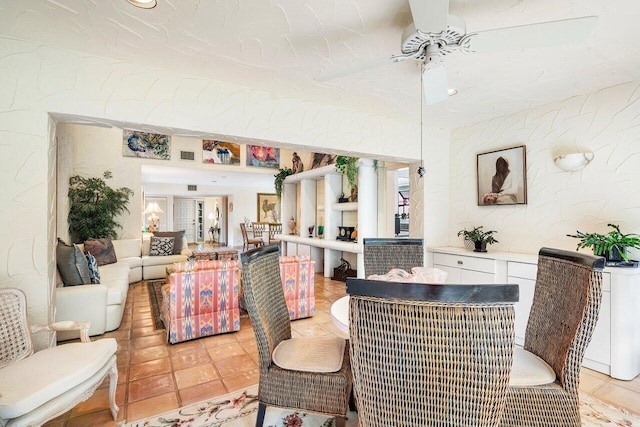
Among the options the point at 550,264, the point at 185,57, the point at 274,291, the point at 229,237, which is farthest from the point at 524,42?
the point at 229,237

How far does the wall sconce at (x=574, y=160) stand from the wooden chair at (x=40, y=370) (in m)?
3.97

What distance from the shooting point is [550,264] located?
1710 millimetres

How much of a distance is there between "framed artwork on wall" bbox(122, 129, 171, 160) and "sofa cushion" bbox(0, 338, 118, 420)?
231 inches

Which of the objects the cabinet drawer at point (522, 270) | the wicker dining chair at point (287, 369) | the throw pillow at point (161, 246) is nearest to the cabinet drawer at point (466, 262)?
the cabinet drawer at point (522, 270)

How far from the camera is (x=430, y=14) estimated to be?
4.58 feet

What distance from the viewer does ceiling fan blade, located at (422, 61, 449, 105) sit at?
1.81 meters

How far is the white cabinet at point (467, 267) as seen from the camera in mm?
3156

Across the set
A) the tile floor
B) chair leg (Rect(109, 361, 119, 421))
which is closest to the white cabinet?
the tile floor

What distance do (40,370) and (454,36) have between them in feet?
9.03

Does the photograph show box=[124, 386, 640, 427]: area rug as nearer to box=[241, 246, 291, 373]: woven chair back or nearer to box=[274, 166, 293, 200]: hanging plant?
box=[241, 246, 291, 373]: woven chair back

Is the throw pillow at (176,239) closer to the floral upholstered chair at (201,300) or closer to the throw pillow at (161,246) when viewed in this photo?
the throw pillow at (161,246)

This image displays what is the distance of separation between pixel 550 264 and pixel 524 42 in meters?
1.18

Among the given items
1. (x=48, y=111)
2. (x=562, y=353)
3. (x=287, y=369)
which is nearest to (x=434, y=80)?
(x=562, y=353)

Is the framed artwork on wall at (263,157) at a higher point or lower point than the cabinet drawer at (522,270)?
higher
